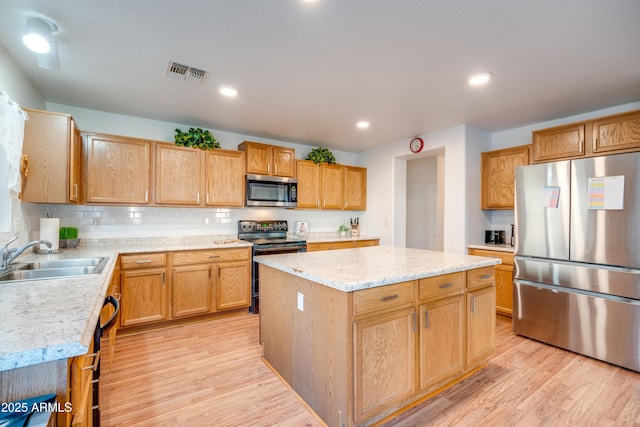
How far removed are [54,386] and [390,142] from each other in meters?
4.64

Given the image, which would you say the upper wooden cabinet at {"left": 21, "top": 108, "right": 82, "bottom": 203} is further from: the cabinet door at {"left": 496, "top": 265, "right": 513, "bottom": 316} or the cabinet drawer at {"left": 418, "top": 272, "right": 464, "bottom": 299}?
the cabinet door at {"left": 496, "top": 265, "right": 513, "bottom": 316}

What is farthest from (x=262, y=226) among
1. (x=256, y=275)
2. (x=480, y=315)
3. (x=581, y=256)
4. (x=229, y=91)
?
(x=581, y=256)

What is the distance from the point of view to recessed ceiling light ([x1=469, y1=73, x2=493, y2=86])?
8.00ft

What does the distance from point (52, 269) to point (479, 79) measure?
3.51m

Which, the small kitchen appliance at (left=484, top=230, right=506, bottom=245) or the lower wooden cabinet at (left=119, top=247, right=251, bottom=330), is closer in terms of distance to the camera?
the lower wooden cabinet at (left=119, top=247, right=251, bottom=330)

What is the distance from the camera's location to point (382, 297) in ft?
5.57

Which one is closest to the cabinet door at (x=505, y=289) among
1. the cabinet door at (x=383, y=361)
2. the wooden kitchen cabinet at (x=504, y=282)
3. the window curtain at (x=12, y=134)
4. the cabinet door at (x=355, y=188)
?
the wooden kitchen cabinet at (x=504, y=282)

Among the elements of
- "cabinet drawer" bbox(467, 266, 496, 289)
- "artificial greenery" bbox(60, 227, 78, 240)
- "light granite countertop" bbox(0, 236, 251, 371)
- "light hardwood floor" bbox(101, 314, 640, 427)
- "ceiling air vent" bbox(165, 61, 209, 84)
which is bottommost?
"light hardwood floor" bbox(101, 314, 640, 427)

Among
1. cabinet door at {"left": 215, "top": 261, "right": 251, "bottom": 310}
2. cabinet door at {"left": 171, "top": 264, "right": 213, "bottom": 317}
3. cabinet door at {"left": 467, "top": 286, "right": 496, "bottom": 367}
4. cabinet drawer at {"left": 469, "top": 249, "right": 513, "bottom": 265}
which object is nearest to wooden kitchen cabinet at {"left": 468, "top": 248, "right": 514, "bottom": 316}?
cabinet drawer at {"left": 469, "top": 249, "right": 513, "bottom": 265}

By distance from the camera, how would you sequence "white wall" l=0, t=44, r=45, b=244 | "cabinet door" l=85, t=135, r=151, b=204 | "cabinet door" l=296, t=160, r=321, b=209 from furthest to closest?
1. "cabinet door" l=296, t=160, r=321, b=209
2. "cabinet door" l=85, t=135, r=151, b=204
3. "white wall" l=0, t=44, r=45, b=244

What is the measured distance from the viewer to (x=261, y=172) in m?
4.11

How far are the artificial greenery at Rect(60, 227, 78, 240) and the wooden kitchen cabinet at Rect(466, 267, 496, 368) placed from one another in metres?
3.68

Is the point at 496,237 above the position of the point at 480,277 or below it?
above

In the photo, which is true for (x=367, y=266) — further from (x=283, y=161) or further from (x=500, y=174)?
(x=500, y=174)
